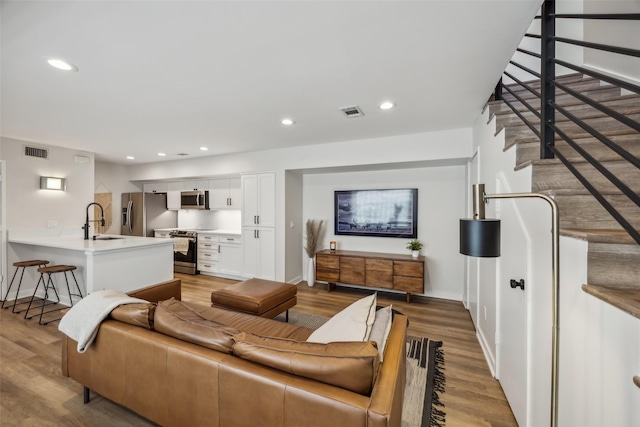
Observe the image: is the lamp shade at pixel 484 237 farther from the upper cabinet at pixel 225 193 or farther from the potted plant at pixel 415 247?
the upper cabinet at pixel 225 193

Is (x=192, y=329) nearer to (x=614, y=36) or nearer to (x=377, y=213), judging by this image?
(x=377, y=213)

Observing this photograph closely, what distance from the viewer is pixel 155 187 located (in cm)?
650

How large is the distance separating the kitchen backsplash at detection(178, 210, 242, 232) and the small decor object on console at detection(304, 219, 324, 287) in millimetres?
1795

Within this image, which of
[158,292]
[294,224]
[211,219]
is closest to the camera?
[158,292]

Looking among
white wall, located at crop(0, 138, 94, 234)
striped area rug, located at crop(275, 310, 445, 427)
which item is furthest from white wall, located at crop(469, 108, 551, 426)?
white wall, located at crop(0, 138, 94, 234)

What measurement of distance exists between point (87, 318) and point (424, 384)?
2.48m

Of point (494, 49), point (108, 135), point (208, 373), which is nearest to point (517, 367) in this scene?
point (208, 373)

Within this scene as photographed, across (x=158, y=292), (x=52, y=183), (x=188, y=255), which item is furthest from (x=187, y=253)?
(x=158, y=292)

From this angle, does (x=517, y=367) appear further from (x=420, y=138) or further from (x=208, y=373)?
(x=420, y=138)

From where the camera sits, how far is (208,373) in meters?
1.29

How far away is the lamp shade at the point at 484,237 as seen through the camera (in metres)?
1.04

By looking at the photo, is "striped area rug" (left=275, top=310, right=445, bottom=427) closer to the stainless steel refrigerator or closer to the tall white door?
the tall white door

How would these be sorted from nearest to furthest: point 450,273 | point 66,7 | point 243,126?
point 66,7
point 243,126
point 450,273

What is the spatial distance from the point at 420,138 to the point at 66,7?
11.8 ft
